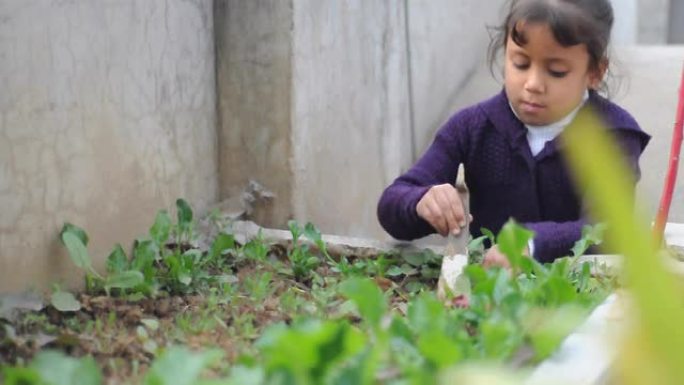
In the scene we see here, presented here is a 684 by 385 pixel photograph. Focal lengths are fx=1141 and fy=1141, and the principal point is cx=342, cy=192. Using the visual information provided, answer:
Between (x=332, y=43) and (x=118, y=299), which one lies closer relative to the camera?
(x=118, y=299)

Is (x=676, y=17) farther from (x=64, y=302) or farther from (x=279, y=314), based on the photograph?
(x=64, y=302)

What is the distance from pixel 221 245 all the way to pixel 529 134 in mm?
904

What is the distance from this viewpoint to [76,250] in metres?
2.31

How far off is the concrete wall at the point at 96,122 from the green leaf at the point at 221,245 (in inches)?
7.1

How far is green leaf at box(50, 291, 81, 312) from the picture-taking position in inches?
84.1

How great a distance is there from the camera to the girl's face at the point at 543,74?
2896 mm

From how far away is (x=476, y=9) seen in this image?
214 inches

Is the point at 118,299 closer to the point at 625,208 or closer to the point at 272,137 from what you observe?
the point at 272,137

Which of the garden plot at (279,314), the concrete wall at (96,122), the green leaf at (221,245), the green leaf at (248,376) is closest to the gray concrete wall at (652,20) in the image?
the concrete wall at (96,122)

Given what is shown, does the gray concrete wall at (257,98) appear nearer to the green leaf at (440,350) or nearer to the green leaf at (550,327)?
the green leaf at (550,327)

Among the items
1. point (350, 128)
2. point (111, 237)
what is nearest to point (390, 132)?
point (350, 128)

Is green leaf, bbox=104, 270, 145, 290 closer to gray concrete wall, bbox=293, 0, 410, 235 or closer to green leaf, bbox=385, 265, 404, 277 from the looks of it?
green leaf, bbox=385, 265, 404, 277

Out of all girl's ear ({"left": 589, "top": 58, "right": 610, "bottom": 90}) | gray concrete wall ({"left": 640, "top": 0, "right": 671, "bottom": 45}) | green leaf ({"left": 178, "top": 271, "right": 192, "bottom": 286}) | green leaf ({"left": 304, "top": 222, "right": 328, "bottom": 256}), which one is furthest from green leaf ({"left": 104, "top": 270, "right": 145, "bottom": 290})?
gray concrete wall ({"left": 640, "top": 0, "right": 671, "bottom": 45})

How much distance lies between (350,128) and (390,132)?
0.43 metres
